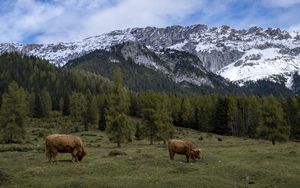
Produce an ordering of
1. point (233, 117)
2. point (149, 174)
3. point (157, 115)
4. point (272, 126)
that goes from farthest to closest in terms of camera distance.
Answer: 1. point (233, 117)
2. point (157, 115)
3. point (272, 126)
4. point (149, 174)

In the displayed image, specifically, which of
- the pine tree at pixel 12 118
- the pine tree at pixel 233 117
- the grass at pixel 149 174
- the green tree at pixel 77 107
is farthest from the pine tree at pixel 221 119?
the grass at pixel 149 174

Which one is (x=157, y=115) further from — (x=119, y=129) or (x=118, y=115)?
(x=119, y=129)

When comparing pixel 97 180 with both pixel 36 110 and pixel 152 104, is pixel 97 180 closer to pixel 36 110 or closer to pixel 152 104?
pixel 152 104

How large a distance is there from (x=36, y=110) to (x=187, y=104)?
214 ft

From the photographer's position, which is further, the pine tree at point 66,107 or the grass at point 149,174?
the pine tree at point 66,107

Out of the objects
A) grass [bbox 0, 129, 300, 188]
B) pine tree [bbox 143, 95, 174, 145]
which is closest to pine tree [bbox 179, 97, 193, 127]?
pine tree [bbox 143, 95, 174, 145]

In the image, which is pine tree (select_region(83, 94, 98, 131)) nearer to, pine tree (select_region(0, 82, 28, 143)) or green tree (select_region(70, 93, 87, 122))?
green tree (select_region(70, 93, 87, 122))

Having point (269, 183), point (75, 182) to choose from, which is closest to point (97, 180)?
point (75, 182)

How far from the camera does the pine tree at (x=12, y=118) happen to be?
278 feet

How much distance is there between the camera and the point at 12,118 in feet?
279

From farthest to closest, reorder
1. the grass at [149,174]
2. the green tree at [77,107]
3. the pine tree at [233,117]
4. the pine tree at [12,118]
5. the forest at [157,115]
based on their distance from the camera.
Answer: the green tree at [77,107]
the pine tree at [233,117]
the pine tree at [12,118]
the forest at [157,115]
the grass at [149,174]

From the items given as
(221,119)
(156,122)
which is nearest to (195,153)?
(156,122)

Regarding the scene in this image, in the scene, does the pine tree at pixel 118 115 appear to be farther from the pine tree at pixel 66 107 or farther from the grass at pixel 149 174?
the pine tree at pixel 66 107

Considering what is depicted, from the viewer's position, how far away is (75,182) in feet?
Result: 93.6
